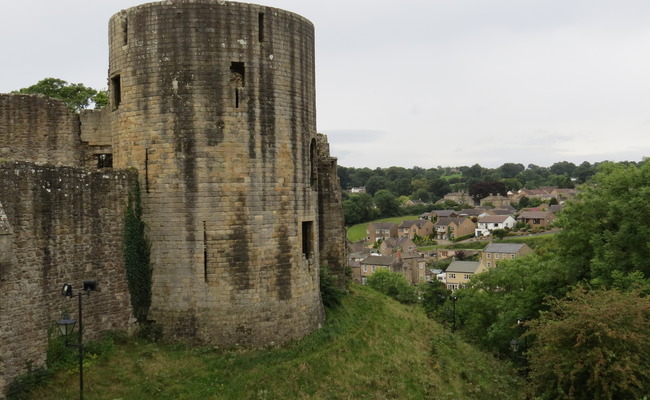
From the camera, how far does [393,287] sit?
173ft

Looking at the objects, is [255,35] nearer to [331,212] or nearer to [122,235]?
[122,235]

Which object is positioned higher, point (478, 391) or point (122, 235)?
point (122, 235)

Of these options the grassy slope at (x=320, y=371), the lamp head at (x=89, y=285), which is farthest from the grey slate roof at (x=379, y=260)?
the lamp head at (x=89, y=285)

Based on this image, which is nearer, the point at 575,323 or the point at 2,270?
the point at 2,270

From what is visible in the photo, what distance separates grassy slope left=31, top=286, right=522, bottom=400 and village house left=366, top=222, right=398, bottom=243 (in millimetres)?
92699

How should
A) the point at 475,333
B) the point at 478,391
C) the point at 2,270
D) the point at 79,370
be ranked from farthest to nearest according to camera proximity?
the point at 475,333
the point at 478,391
the point at 79,370
the point at 2,270

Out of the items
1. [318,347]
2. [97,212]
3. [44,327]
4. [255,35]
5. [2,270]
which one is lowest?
[318,347]

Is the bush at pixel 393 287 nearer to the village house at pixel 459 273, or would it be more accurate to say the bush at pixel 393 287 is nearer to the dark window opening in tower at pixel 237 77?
the village house at pixel 459 273

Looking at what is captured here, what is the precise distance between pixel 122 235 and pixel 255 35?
6.22 m

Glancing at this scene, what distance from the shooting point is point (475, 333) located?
29922mm

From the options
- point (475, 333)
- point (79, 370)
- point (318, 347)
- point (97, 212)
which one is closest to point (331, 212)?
point (318, 347)

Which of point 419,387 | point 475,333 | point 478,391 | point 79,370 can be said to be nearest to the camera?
point 79,370

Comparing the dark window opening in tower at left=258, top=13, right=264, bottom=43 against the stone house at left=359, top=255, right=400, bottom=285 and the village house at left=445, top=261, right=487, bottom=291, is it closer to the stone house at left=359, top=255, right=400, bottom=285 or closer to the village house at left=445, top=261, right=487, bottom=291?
the village house at left=445, top=261, right=487, bottom=291

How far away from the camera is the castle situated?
577 inches
